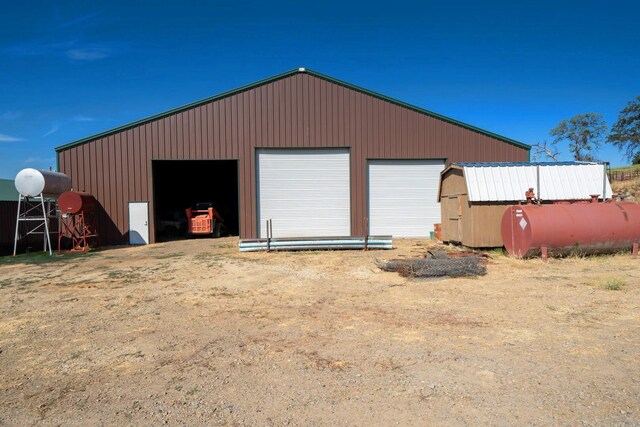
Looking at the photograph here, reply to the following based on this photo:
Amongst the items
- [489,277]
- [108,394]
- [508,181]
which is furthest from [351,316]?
[508,181]

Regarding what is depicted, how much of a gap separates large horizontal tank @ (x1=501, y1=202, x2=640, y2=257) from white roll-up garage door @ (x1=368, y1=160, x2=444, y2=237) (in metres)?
7.80

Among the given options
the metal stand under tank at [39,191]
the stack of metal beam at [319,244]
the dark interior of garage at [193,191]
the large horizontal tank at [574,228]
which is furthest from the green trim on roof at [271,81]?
the large horizontal tank at [574,228]

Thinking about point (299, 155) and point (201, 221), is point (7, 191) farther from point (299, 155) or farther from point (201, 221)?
point (299, 155)

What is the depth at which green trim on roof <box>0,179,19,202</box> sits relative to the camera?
28.5 meters

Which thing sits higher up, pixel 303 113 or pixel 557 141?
pixel 557 141

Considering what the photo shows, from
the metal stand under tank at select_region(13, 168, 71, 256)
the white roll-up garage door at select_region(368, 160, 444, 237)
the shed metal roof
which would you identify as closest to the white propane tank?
the metal stand under tank at select_region(13, 168, 71, 256)

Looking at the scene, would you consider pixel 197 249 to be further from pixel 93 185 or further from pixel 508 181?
pixel 508 181

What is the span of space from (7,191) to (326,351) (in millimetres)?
34221

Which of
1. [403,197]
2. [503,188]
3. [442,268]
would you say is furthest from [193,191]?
[442,268]

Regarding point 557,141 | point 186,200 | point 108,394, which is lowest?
point 108,394

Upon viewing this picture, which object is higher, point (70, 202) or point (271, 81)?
point (271, 81)

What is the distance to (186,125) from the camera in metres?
18.8

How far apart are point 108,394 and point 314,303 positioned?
395cm

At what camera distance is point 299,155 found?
19.4 metres
